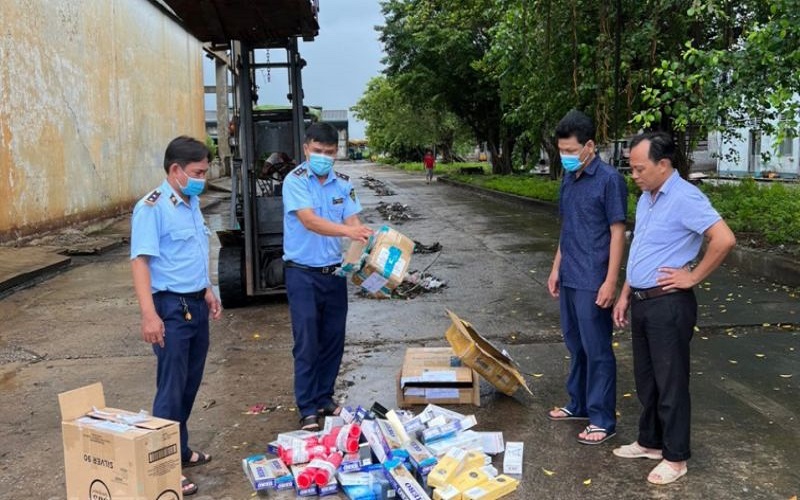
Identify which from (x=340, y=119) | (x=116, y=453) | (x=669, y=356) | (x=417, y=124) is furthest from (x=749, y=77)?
(x=340, y=119)

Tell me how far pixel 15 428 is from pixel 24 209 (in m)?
9.03

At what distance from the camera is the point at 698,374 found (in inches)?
214

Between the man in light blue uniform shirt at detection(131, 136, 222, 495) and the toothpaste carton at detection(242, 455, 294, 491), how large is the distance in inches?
12.5

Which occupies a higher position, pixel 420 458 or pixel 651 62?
pixel 651 62

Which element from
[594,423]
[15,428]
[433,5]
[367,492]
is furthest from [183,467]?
[433,5]

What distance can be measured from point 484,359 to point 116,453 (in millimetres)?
2497

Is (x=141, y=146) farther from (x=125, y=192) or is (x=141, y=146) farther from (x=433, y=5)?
(x=433, y=5)

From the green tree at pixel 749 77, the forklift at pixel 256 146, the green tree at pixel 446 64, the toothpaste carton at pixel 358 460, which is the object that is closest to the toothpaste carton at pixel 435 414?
the toothpaste carton at pixel 358 460

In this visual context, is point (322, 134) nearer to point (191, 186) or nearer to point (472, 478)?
point (191, 186)

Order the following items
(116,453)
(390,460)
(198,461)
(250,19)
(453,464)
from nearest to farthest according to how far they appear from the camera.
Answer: (116,453), (453,464), (390,460), (198,461), (250,19)

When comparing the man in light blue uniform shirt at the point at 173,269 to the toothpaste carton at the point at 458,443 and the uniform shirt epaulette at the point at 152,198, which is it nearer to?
the uniform shirt epaulette at the point at 152,198

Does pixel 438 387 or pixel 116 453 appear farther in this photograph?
pixel 438 387

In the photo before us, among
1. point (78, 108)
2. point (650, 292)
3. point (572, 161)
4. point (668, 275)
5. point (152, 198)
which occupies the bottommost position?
point (650, 292)

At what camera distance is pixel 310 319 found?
14.8 feet
